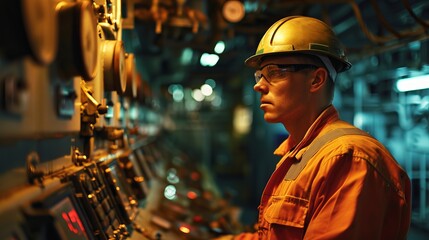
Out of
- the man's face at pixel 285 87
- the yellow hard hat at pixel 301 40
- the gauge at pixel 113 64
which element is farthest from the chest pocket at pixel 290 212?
the gauge at pixel 113 64

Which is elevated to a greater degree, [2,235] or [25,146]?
[25,146]

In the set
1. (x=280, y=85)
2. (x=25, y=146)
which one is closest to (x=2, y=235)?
(x=25, y=146)

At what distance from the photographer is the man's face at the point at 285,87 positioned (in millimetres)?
1840

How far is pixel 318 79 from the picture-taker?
185 cm

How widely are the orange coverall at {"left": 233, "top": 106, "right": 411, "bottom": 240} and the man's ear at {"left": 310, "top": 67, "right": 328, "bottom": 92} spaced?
28 cm

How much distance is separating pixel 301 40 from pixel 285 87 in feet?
0.67

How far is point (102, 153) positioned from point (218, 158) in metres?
10.3

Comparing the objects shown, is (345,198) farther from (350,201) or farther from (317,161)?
(317,161)

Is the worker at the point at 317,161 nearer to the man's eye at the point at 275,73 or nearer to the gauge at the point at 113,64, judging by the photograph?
the man's eye at the point at 275,73

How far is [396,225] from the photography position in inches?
62.7

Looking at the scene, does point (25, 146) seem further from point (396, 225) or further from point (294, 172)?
point (396, 225)

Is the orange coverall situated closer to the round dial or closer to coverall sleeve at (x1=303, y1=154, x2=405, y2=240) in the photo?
coverall sleeve at (x1=303, y1=154, x2=405, y2=240)

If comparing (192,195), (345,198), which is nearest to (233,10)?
(192,195)

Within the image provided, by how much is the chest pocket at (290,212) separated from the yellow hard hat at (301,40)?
0.61m
